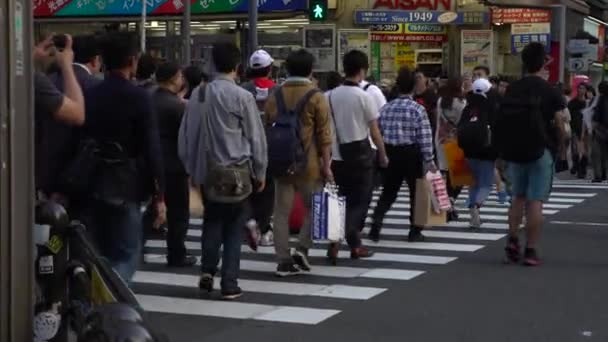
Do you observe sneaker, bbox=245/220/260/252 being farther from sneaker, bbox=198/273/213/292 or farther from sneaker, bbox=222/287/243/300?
sneaker, bbox=222/287/243/300

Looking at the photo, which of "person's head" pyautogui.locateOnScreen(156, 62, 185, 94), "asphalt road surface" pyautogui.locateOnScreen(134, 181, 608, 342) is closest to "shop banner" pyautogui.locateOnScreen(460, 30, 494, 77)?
"asphalt road surface" pyautogui.locateOnScreen(134, 181, 608, 342)

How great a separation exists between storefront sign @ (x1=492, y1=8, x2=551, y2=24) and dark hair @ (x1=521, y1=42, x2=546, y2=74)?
22.0 m

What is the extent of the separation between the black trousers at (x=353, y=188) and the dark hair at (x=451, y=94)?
2885 millimetres

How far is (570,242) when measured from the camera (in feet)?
39.4

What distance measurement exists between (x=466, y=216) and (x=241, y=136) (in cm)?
673

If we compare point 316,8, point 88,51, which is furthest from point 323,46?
point 88,51

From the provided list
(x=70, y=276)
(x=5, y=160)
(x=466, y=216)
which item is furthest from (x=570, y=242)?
A: (x=5, y=160)

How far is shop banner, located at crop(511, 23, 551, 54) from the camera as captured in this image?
3100cm

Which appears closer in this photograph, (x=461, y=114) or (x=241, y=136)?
(x=241, y=136)

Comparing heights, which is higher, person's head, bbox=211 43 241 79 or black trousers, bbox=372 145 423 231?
person's head, bbox=211 43 241 79

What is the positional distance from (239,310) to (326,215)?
5.63 ft

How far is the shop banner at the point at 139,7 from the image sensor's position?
3186cm

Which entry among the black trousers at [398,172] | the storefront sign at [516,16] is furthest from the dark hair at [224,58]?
the storefront sign at [516,16]

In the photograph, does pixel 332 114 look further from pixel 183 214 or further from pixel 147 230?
pixel 147 230
